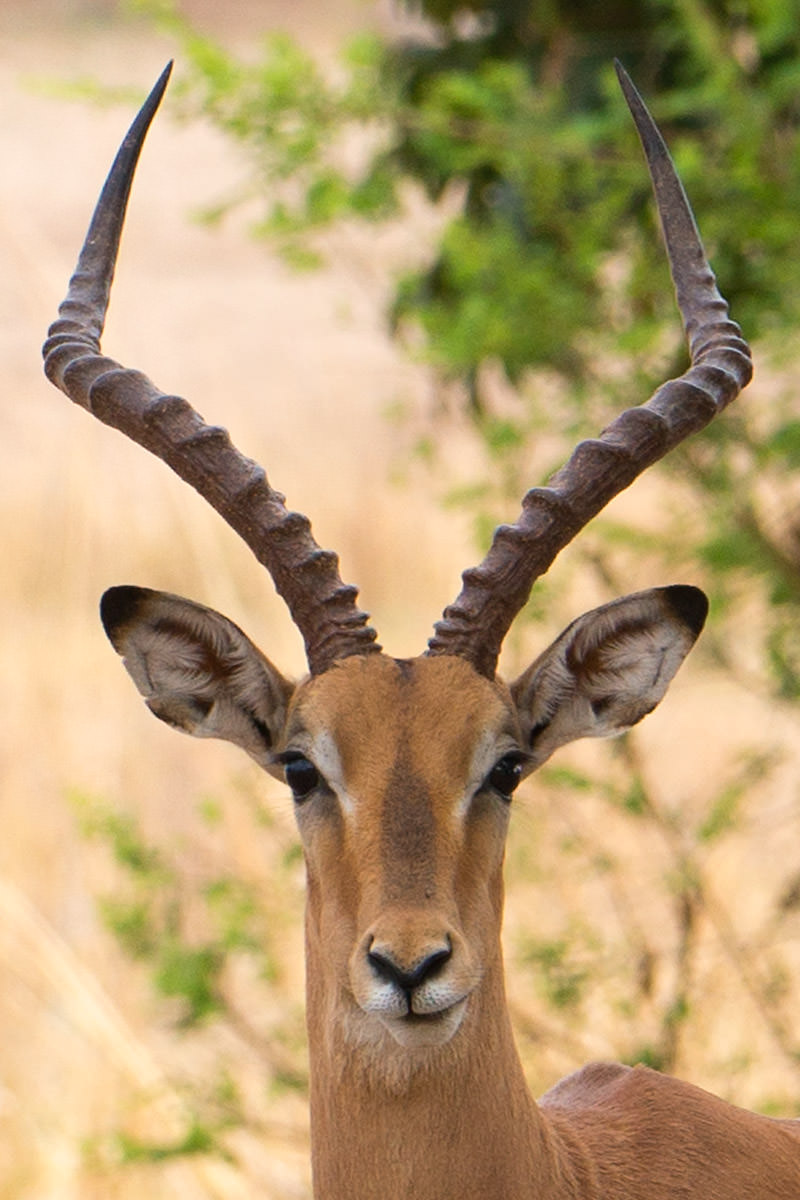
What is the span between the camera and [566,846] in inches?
325

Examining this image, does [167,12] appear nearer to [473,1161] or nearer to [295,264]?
[295,264]

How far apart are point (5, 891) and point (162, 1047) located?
4.20ft

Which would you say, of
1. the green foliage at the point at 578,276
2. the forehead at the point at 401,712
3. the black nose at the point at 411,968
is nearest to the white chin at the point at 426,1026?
the black nose at the point at 411,968

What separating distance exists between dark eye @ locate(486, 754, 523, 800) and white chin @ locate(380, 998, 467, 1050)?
614 mm

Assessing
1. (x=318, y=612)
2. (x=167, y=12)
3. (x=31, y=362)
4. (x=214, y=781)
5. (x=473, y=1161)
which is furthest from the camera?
(x=31, y=362)

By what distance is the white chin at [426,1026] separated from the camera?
3775 mm

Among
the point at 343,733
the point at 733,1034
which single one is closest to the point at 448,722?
the point at 343,733

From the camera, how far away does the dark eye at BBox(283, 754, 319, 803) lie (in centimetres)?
430

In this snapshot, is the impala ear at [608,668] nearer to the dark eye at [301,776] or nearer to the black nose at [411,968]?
the dark eye at [301,776]

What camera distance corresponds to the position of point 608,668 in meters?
4.71

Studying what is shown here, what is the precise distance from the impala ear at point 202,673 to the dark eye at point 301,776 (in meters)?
0.28

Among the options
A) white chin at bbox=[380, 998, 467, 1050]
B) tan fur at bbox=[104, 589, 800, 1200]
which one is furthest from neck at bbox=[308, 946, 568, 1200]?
white chin at bbox=[380, 998, 467, 1050]

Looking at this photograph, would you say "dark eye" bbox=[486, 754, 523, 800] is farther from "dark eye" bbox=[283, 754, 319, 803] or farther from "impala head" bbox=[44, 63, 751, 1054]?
"dark eye" bbox=[283, 754, 319, 803]

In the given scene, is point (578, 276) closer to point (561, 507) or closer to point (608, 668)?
point (608, 668)
